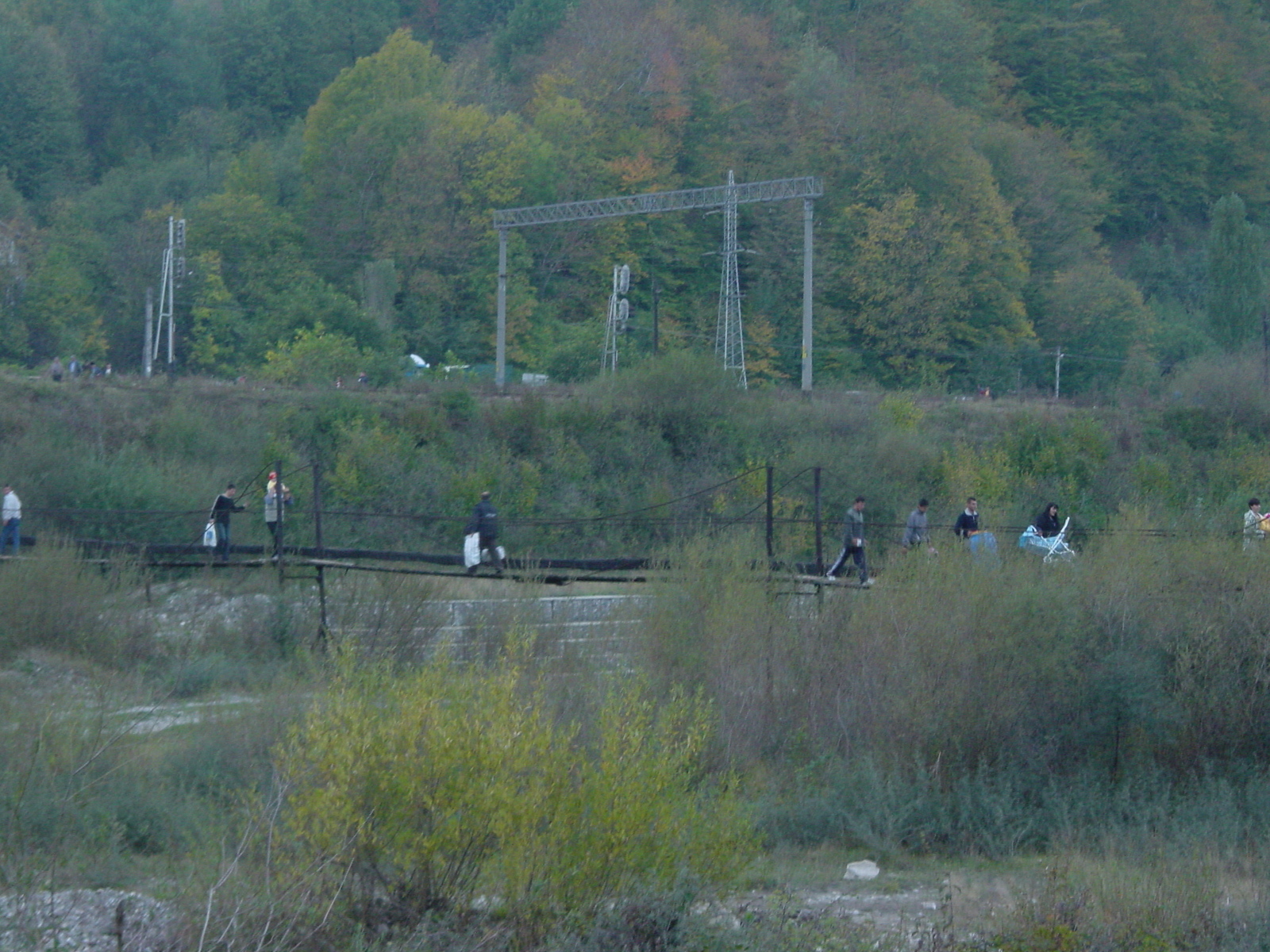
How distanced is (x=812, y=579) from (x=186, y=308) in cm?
4518

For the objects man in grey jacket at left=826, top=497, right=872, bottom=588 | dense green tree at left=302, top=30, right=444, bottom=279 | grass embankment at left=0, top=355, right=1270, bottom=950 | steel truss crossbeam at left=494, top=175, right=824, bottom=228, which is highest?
dense green tree at left=302, top=30, right=444, bottom=279

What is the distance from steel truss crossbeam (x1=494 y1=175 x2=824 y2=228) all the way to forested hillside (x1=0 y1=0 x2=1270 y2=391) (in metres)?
6.75

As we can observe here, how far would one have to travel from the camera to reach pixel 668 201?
42.7 m

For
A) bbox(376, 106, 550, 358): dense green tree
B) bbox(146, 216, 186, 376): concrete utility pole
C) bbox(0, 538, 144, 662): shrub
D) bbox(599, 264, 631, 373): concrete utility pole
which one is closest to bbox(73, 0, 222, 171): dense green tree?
bbox(376, 106, 550, 358): dense green tree

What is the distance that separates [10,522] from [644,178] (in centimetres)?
4089

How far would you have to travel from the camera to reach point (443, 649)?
10148mm

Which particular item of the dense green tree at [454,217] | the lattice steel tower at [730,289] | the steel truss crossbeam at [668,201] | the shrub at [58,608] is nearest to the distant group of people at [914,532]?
the shrub at [58,608]

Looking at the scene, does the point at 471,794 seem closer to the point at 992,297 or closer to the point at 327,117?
the point at 992,297

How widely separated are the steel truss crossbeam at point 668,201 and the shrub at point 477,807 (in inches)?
1201

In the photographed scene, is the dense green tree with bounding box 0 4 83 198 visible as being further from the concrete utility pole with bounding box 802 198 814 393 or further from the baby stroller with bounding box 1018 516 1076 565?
the baby stroller with bounding box 1018 516 1076 565

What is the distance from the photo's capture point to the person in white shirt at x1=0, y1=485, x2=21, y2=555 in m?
23.2

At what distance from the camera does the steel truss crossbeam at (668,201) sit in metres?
39.0

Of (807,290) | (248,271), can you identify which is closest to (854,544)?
(807,290)

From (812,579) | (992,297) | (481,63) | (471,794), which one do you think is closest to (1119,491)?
(992,297)
